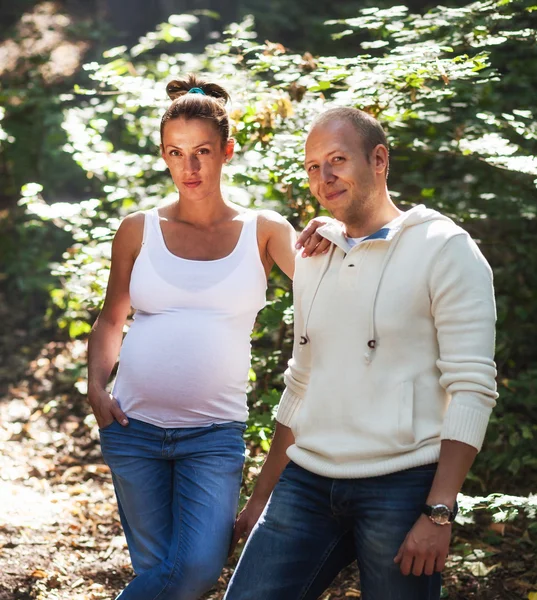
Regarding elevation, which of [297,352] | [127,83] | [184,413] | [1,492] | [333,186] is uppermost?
[127,83]

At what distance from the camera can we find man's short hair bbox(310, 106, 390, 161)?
240 centimetres

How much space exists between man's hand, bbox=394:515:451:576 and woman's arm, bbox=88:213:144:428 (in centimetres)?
124

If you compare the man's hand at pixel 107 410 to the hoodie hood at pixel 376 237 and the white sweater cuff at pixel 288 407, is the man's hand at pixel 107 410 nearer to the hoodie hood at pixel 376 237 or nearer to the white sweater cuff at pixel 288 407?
the white sweater cuff at pixel 288 407

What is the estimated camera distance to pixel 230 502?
2805mm

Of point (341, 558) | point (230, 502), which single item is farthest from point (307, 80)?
point (341, 558)

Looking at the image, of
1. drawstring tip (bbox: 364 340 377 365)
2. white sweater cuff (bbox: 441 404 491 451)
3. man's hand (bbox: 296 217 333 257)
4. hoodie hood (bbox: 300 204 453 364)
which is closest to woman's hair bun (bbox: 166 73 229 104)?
man's hand (bbox: 296 217 333 257)

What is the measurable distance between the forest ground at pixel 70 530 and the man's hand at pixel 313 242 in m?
1.96

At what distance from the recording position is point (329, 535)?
2336mm

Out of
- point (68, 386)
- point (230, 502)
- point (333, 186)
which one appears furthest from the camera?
point (68, 386)

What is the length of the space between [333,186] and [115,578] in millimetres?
2634

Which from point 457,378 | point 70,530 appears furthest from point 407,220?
point 70,530

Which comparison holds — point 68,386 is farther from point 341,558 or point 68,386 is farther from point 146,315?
point 341,558

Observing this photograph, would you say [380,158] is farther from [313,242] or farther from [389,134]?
[389,134]

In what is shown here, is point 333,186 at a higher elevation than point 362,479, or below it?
higher
